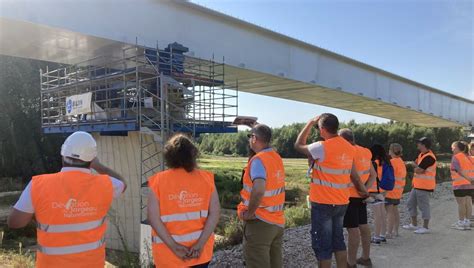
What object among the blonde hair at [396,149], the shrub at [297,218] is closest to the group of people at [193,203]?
the blonde hair at [396,149]

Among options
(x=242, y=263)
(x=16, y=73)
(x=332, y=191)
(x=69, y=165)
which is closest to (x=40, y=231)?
(x=69, y=165)

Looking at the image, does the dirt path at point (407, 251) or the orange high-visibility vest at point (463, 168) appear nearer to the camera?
the dirt path at point (407, 251)

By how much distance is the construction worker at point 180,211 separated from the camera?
10.4 ft

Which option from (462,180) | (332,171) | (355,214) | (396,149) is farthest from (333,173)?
(462,180)

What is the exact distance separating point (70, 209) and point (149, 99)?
6853 millimetres

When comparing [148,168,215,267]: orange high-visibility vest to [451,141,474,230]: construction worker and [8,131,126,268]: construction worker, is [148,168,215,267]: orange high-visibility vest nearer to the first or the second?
[8,131,126,268]: construction worker

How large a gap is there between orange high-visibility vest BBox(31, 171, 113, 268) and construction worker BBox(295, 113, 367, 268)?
8.75 ft

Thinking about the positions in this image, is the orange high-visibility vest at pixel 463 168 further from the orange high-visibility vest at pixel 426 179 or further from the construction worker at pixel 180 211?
the construction worker at pixel 180 211

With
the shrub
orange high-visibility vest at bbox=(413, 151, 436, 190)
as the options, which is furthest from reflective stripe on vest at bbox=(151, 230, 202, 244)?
orange high-visibility vest at bbox=(413, 151, 436, 190)

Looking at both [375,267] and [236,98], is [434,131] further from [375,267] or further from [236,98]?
[375,267]

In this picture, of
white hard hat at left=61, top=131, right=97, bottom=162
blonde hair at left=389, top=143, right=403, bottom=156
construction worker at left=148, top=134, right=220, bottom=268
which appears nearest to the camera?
white hard hat at left=61, top=131, right=97, bottom=162

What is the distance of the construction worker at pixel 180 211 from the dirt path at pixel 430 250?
13.0 ft

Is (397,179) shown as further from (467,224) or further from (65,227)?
(65,227)

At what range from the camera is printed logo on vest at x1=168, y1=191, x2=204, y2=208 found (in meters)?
3.19
